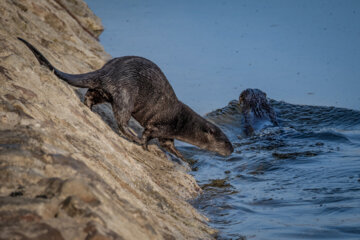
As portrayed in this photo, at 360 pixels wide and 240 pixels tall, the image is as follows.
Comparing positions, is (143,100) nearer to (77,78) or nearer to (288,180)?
(77,78)

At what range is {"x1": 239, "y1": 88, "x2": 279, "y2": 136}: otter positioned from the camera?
7.75 metres

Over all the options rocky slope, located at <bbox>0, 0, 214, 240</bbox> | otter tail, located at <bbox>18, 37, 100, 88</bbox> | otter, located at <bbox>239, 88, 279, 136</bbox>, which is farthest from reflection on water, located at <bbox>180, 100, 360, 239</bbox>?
otter tail, located at <bbox>18, 37, 100, 88</bbox>

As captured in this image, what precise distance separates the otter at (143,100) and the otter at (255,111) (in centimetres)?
241

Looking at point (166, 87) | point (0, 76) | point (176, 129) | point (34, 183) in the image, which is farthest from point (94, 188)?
point (176, 129)

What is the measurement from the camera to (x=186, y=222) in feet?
8.70

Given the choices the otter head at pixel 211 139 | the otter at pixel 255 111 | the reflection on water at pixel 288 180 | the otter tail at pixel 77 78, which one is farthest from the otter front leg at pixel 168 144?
the otter at pixel 255 111

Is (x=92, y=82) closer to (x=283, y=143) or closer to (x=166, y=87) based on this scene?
(x=166, y=87)

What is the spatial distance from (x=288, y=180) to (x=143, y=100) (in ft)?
6.37

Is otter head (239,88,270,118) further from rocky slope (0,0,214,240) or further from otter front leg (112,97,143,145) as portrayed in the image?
rocky slope (0,0,214,240)

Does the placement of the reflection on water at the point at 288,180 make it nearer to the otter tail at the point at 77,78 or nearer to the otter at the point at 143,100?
the otter at the point at 143,100

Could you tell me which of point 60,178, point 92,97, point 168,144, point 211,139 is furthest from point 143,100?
point 60,178

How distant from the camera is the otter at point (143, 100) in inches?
155

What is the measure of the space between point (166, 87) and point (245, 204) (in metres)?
1.66

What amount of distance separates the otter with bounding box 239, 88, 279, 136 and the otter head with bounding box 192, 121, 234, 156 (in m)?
2.06
